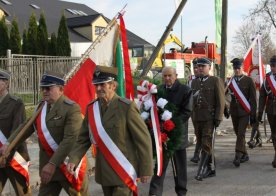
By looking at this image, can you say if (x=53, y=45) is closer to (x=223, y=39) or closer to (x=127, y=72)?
(x=223, y=39)

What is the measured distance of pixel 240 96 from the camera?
876cm

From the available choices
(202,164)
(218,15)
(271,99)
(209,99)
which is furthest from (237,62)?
(218,15)

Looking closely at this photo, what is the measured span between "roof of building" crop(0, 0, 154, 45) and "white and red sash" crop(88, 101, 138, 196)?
45.4m

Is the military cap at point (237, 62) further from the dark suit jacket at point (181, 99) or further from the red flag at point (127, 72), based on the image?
the dark suit jacket at point (181, 99)

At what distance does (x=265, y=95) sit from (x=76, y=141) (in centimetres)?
545

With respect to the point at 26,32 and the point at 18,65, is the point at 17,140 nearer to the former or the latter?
the point at 18,65

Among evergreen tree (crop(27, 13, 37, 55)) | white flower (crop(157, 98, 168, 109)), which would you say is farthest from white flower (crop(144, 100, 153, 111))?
evergreen tree (crop(27, 13, 37, 55))

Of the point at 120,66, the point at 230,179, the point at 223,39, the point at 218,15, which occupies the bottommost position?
the point at 230,179

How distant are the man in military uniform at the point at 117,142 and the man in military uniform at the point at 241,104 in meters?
4.74

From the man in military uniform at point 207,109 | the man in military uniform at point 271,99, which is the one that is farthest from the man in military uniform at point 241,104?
the man in military uniform at point 207,109

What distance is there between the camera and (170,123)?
5938 millimetres

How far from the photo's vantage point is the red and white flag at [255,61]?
39.8ft

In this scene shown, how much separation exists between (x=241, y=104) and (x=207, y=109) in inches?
50.6

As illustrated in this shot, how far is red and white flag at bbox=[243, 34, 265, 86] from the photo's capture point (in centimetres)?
1214
